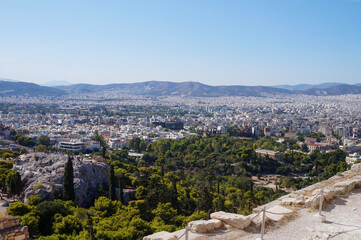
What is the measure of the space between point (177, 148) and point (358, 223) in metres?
27.6

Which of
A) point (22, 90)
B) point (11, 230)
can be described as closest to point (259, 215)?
point (11, 230)

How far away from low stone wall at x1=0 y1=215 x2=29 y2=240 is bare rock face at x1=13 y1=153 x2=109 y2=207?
6322 mm

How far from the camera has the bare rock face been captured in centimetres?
1174

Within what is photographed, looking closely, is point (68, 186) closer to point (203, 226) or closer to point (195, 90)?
point (203, 226)

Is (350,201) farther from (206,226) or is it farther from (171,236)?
(171,236)

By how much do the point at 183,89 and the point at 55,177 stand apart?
17329cm

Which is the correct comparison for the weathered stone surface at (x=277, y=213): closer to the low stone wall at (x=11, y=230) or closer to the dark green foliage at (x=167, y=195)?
the low stone wall at (x=11, y=230)

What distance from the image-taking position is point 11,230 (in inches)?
201

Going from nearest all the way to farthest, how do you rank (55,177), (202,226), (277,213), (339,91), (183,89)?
(202,226) < (277,213) < (55,177) < (339,91) < (183,89)

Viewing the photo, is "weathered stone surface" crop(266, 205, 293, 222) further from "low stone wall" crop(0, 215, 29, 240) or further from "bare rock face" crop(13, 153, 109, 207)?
"bare rock face" crop(13, 153, 109, 207)

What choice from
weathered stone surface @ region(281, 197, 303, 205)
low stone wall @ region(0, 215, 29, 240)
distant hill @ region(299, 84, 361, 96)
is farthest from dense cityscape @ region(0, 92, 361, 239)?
distant hill @ region(299, 84, 361, 96)

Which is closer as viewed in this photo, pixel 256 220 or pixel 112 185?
pixel 256 220

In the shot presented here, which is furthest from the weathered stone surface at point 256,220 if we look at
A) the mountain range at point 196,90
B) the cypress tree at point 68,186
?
the mountain range at point 196,90

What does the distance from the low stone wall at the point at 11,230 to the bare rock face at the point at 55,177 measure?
6322 millimetres
